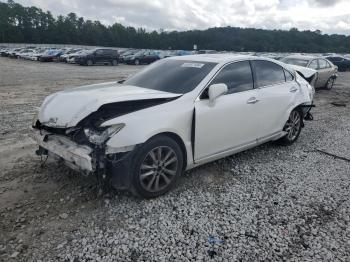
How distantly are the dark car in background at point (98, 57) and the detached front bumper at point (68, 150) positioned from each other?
2710 centimetres

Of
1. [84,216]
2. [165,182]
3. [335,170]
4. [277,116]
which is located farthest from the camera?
[277,116]

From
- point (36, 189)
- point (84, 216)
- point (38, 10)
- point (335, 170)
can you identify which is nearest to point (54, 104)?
point (36, 189)

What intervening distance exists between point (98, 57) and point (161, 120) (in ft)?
93.7

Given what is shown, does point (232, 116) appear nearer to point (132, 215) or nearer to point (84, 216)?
point (132, 215)

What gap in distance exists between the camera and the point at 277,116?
17.8 ft

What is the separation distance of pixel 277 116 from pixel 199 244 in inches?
121

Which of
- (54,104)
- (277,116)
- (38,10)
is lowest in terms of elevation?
(277,116)

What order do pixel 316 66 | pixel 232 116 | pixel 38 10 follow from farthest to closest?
pixel 38 10, pixel 316 66, pixel 232 116

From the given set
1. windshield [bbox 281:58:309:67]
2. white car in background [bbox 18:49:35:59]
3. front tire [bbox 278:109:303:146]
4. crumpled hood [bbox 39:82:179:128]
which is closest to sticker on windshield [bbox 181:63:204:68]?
crumpled hood [bbox 39:82:179:128]

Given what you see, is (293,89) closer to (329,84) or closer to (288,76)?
(288,76)

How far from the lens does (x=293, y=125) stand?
602cm

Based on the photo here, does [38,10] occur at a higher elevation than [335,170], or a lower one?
higher

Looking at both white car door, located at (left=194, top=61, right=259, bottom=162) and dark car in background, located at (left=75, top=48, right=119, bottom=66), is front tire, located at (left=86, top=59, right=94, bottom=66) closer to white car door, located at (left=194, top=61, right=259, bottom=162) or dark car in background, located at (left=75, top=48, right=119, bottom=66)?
dark car in background, located at (left=75, top=48, right=119, bottom=66)

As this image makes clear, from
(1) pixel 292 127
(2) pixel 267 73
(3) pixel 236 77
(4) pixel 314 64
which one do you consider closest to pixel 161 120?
(3) pixel 236 77
